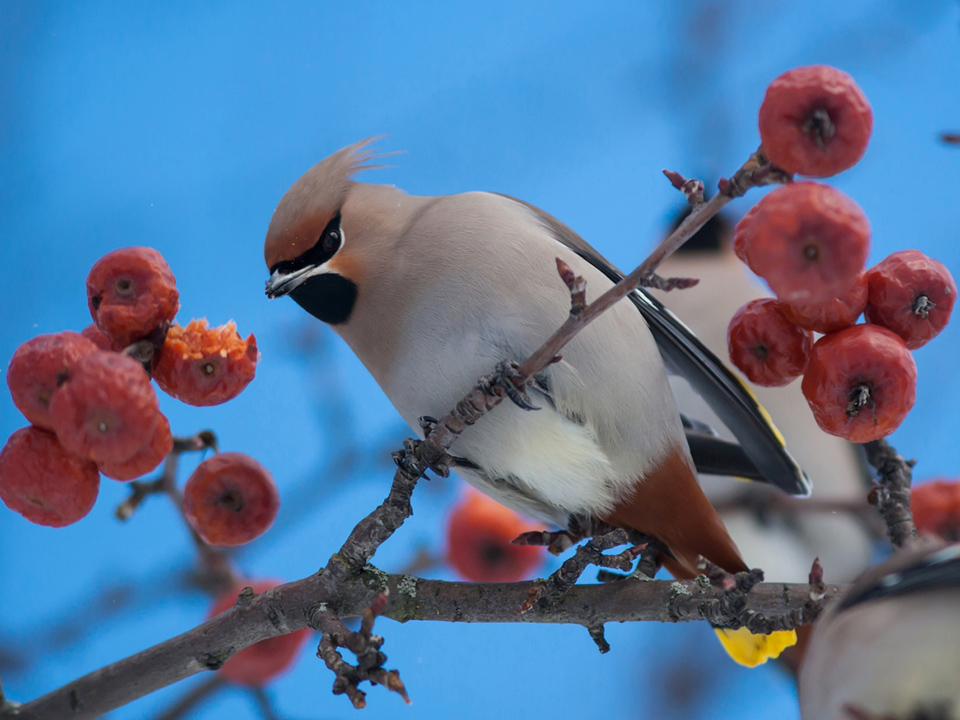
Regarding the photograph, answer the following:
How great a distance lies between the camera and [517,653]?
222 centimetres

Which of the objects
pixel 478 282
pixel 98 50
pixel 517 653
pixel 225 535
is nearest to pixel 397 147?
pixel 478 282

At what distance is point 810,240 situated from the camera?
0.96 meters

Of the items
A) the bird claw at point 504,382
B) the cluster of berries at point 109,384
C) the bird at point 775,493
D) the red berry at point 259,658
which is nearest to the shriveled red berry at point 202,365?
the cluster of berries at point 109,384

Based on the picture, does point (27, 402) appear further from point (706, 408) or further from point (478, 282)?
point (706, 408)

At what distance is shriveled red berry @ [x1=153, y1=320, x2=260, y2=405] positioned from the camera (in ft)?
4.19

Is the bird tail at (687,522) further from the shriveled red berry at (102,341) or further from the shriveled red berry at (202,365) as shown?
the shriveled red berry at (102,341)

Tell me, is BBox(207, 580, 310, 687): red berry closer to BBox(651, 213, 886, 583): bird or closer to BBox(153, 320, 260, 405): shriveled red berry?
BBox(153, 320, 260, 405): shriveled red berry

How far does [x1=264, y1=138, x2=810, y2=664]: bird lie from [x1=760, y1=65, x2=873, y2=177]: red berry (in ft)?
1.89

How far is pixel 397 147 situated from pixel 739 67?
1032 mm

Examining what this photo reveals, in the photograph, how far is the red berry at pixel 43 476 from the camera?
1147 mm

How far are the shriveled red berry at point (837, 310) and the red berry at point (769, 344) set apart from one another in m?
0.05

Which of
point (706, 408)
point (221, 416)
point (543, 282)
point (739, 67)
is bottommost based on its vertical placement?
point (543, 282)

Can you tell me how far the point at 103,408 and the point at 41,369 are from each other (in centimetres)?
13

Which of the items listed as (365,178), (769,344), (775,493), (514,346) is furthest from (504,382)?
(775,493)
